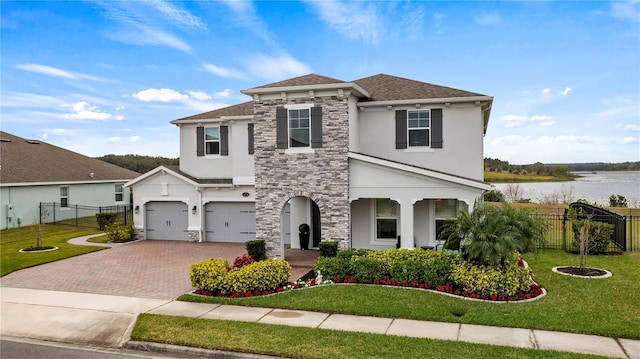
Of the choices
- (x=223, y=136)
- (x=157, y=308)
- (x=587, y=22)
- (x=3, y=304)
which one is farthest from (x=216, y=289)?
(x=587, y=22)

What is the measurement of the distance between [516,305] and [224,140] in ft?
52.1

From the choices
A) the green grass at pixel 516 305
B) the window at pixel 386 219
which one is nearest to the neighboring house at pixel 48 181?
the window at pixel 386 219

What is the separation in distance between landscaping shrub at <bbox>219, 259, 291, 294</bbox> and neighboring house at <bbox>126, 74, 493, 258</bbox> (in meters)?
3.67

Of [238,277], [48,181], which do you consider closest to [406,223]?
[238,277]

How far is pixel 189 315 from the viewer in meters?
9.84

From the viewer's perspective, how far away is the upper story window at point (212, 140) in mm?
21750

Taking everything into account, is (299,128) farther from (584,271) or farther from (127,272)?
(584,271)

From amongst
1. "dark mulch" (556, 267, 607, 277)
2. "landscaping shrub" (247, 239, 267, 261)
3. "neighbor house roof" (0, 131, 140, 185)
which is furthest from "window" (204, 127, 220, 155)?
"dark mulch" (556, 267, 607, 277)

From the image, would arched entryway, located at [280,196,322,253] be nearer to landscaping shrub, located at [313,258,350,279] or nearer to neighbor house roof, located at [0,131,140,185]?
landscaping shrub, located at [313,258,350,279]

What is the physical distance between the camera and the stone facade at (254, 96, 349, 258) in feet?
49.3

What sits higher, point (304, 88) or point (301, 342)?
point (304, 88)

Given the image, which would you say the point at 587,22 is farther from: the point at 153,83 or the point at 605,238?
the point at 153,83

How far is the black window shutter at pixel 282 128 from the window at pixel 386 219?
4.41 meters

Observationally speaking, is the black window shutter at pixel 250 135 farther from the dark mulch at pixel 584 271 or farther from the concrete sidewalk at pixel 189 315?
the dark mulch at pixel 584 271
